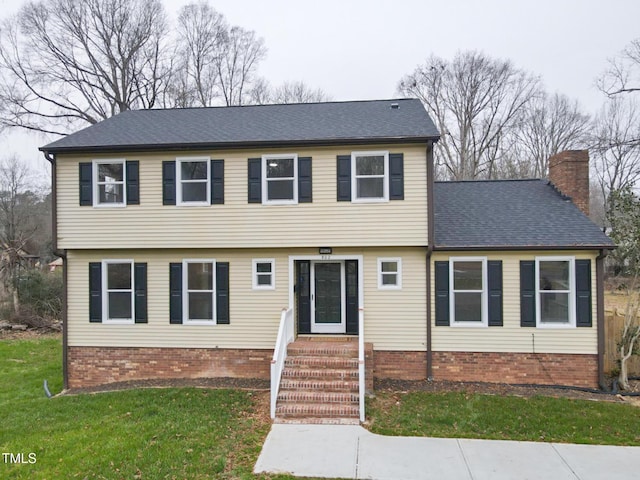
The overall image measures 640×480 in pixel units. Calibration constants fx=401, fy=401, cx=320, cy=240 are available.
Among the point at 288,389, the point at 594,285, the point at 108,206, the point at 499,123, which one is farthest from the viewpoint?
the point at 499,123

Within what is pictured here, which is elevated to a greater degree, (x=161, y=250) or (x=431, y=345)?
(x=161, y=250)

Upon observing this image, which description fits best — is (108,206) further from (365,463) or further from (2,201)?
(2,201)

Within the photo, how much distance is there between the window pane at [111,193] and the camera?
31.4 ft

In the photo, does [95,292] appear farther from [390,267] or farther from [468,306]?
[468,306]

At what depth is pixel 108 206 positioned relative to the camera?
31.0 feet

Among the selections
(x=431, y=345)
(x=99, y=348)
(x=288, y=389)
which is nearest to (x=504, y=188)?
(x=431, y=345)

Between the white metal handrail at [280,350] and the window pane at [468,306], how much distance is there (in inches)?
151

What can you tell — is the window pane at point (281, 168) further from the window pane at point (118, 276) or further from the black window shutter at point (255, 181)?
the window pane at point (118, 276)

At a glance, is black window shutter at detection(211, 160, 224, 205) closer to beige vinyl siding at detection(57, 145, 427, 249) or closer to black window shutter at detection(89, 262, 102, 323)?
beige vinyl siding at detection(57, 145, 427, 249)

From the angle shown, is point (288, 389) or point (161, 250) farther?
point (161, 250)

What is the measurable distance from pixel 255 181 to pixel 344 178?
204cm

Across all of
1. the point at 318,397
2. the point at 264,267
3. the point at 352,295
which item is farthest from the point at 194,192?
the point at 318,397

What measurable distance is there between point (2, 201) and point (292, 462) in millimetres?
27001

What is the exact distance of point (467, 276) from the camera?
30.1 ft
